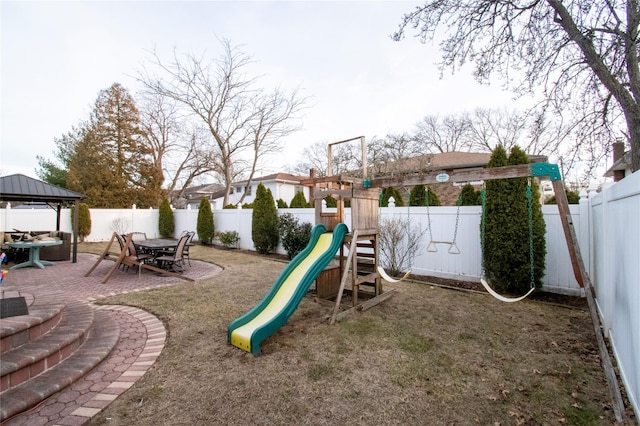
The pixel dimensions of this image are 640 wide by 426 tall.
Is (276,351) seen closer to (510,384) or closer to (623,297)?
(510,384)

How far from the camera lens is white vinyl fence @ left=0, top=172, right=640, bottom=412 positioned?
222cm

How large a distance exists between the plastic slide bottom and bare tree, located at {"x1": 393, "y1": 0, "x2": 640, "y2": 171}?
5.16 m

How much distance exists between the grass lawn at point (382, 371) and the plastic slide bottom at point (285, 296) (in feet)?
0.60

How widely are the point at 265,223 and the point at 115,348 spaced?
25.2 ft

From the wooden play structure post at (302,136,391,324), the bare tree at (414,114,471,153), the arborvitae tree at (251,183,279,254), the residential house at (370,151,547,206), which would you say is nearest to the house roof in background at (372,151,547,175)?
the residential house at (370,151,547,206)

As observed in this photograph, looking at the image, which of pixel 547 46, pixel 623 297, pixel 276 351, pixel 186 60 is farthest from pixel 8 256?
pixel 547 46

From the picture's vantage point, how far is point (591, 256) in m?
5.10

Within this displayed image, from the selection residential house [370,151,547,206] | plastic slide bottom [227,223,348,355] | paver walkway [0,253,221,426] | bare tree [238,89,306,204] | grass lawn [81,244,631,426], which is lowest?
grass lawn [81,244,631,426]

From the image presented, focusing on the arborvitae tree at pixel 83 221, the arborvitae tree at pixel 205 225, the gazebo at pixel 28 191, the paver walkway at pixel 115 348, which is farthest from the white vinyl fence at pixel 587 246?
the gazebo at pixel 28 191

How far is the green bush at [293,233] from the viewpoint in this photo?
9.55m

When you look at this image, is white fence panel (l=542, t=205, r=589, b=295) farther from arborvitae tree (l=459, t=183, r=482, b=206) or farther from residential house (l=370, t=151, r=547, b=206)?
residential house (l=370, t=151, r=547, b=206)

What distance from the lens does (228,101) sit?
17.1m

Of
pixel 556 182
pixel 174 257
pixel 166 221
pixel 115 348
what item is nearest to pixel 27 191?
pixel 174 257

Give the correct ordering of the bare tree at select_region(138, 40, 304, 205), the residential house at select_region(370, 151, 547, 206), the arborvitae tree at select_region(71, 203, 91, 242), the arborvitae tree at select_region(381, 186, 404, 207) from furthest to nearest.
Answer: the residential house at select_region(370, 151, 547, 206) < the bare tree at select_region(138, 40, 304, 205) < the arborvitae tree at select_region(71, 203, 91, 242) < the arborvitae tree at select_region(381, 186, 404, 207)
